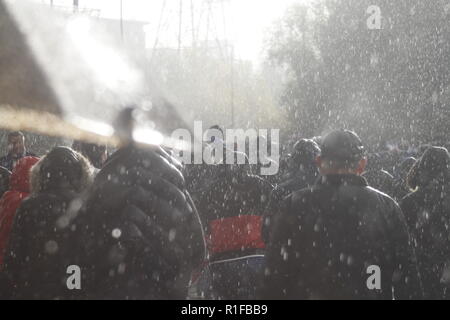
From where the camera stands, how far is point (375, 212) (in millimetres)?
4164

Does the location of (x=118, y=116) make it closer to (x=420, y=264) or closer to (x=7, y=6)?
(x=7, y=6)

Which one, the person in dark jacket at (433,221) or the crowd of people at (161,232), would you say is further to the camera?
the person in dark jacket at (433,221)

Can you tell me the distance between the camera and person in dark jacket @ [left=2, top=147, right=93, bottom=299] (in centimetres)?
471

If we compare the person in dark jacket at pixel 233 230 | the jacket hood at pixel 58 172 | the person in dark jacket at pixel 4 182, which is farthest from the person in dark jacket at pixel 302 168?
the person in dark jacket at pixel 4 182

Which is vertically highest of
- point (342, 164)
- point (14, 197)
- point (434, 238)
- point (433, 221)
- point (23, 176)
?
point (342, 164)

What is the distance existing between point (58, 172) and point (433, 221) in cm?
289

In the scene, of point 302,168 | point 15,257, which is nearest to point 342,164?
point 15,257

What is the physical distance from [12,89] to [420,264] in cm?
401

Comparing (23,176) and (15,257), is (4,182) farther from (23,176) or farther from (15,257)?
(15,257)

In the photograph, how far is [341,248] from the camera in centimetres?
415

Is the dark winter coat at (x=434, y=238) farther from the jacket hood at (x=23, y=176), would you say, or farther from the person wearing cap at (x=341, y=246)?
the jacket hood at (x=23, y=176)

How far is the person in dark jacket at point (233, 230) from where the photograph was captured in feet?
20.3

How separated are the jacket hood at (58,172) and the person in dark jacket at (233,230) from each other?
171 cm
